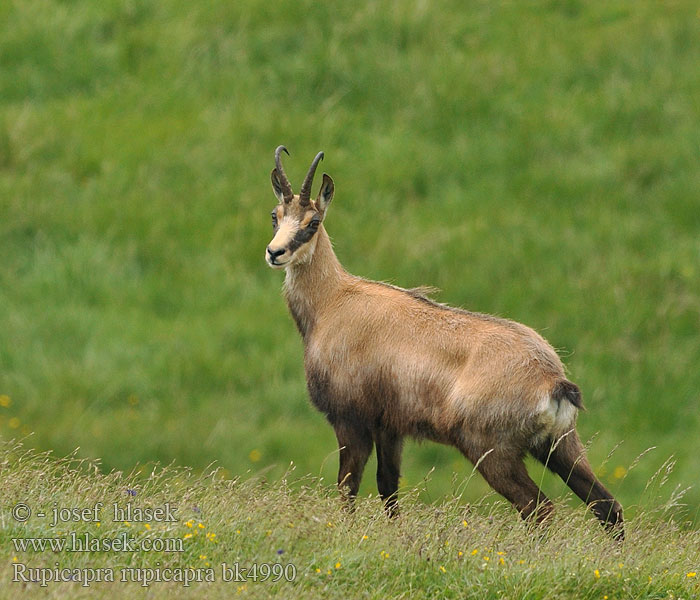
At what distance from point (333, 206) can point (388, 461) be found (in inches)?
399

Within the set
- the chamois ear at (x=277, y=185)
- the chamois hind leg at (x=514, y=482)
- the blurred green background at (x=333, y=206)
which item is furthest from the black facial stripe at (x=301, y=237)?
the blurred green background at (x=333, y=206)

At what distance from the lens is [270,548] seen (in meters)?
7.18

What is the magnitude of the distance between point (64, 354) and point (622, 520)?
34.1ft

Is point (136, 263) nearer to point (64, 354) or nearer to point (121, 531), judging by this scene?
point (64, 354)

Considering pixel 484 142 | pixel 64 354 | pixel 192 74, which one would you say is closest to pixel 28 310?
pixel 64 354

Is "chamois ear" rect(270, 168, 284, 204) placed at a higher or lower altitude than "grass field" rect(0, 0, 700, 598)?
higher

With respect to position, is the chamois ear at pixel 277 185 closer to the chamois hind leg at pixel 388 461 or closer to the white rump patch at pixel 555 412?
the chamois hind leg at pixel 388 461

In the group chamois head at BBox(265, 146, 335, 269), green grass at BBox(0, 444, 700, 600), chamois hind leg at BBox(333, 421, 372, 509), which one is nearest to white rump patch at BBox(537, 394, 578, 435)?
green grass at BBox(0, 444, 700, 600)

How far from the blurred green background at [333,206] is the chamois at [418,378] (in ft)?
18.4

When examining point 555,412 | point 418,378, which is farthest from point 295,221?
point 555,412

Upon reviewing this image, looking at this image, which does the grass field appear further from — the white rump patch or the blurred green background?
the white rump patch

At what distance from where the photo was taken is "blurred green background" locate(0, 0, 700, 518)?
1642 cm

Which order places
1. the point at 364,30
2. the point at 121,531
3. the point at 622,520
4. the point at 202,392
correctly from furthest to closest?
the point at 364,30 → the point at 202,392 → the point at 622,520 → the point at 121,531

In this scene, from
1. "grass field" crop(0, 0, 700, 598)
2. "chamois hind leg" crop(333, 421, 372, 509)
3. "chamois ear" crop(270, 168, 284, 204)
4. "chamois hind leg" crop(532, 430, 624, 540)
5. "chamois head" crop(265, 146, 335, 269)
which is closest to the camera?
"chamois hind leg" crop(532, 430, 624, 540)
